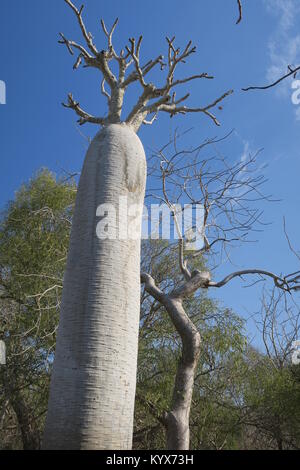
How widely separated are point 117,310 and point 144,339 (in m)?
3.49

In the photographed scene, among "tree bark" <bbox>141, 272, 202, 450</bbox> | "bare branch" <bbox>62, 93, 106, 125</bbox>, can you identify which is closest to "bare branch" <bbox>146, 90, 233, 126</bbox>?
"bare branch" <bbox>62, 93, 106, 125</bbox>

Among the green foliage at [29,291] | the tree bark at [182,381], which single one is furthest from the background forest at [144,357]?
the tree bark at [182,381]

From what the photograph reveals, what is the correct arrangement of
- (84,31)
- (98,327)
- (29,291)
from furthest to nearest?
(29,291) → (84,31) → (98,327)

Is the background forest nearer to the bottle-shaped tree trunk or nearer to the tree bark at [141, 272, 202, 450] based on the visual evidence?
the tree bark at [141, 272, 202, 450]

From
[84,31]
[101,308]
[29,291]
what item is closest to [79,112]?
[84,31]

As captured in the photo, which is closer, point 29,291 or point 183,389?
point 183,389

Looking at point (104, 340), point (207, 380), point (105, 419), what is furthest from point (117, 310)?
point (207, 380)

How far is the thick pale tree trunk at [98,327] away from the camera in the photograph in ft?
6.35

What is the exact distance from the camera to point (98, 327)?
2.08 m

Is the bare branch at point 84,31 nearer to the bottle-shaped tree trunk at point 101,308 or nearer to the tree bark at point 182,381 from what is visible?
the bottle-shaped tree trunk at point 101,308

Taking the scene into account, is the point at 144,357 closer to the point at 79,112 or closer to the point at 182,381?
the point at 182,381

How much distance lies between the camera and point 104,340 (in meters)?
2.06

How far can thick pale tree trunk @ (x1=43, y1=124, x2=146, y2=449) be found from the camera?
1936 mm
